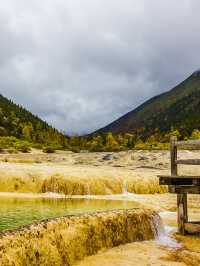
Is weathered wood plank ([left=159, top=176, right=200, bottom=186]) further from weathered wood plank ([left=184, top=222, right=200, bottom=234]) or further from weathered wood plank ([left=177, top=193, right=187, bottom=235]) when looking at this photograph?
weathered wood plank ([left=184, top=222, right=200, bottom=234])

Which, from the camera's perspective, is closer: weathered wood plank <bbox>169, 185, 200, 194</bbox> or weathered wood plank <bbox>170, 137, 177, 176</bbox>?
weathered wood plank <bbox>169, 185, 200, 194</bbox>

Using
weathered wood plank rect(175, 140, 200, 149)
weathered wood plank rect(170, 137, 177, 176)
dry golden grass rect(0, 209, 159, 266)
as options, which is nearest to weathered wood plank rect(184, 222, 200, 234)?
dry golden grass rect(0, 209, 159, 266)

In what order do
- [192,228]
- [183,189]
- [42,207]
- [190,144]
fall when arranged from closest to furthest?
[183,189] < [190,144] < [192,228] < [42,207]

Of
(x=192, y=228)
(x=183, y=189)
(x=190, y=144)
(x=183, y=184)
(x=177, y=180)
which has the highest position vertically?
(x=190, y=144)

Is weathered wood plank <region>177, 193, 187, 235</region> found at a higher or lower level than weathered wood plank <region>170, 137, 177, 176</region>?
lower

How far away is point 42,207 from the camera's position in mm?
28391

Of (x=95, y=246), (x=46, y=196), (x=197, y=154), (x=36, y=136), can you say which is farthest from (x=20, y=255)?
(x=36, y=136)

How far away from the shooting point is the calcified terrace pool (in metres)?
22.9

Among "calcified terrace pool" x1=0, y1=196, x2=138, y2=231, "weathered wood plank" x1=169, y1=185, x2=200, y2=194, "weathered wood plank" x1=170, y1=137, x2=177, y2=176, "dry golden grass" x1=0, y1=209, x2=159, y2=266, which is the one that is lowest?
"dry golden grass" x1=0, y1=209, x2=159, y2=266

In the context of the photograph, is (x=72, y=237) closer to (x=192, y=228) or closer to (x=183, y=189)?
(x=183, y=189)

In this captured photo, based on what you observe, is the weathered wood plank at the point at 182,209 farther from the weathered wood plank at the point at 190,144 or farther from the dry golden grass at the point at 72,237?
the weathered wood plank at the point at 190,144

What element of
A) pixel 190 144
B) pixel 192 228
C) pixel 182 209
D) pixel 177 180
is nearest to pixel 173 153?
pixel 190 144

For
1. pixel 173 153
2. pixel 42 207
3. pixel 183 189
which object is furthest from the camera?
pixel 42 207

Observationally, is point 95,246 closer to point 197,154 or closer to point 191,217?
point 191,217
